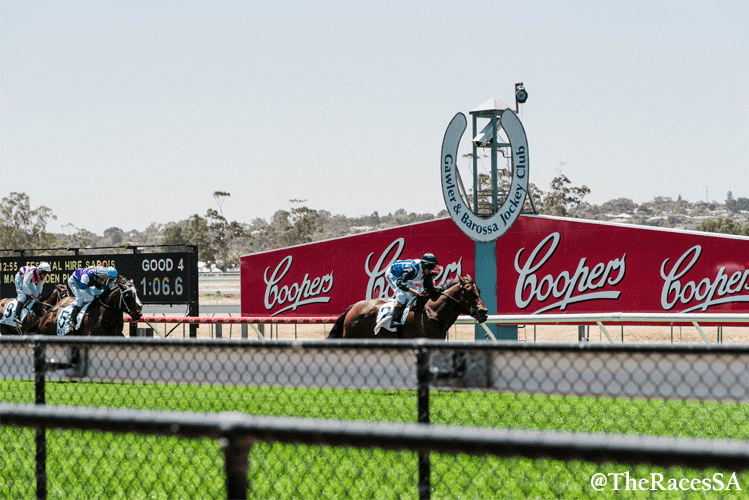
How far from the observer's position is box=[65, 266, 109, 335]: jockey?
13852mm

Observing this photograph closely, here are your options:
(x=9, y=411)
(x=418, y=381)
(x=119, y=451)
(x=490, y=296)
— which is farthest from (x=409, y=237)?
(x=9, y=411)

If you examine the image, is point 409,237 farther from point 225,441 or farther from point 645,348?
point 225,441

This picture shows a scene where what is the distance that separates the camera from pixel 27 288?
53.3ft

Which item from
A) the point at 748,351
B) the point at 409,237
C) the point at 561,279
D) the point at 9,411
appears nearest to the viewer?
the point at 9,411

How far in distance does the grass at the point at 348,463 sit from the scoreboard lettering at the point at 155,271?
1400 cm

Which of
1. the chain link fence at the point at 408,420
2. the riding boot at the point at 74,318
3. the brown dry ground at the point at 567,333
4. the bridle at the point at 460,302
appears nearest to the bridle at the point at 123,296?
the riding boot at the point at 74,318

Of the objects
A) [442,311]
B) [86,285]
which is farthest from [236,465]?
[86,285]

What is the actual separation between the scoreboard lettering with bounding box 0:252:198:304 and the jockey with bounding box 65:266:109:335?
8.88m

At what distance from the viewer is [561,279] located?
67.9ft

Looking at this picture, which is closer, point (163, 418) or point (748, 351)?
point (163, 418)

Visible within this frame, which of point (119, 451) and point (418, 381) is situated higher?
point (418, 381)

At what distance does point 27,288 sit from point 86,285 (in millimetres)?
3024

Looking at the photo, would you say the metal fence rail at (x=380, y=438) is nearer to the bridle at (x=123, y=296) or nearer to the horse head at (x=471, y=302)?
the horse head at (x=471, y=302)

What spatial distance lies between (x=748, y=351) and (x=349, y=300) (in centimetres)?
1968
